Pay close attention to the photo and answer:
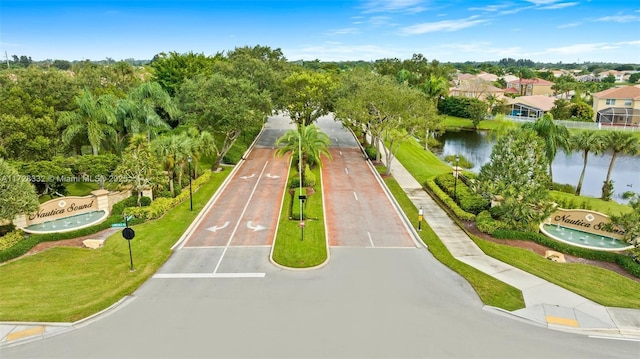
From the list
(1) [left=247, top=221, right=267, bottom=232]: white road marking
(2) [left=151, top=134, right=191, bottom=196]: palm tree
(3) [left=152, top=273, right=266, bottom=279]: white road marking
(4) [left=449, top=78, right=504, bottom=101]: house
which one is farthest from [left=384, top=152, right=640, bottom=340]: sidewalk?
(4) [left=449, top=78, right=504, bottom=101]: house

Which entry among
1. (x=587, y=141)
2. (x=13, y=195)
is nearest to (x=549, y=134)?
(x=587, y=141)

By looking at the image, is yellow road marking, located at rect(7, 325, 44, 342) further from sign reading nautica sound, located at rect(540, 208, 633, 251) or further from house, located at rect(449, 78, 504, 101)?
house, located at rect(449, 78, 504, 101)

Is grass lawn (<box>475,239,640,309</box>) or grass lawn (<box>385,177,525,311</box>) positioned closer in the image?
grass lawn (<box>385,177,525,311</box>)

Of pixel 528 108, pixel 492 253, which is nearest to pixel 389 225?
pixel 492 253

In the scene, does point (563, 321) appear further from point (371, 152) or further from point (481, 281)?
point (371, 152)

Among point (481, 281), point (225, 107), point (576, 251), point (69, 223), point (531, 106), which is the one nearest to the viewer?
point (481, 281)

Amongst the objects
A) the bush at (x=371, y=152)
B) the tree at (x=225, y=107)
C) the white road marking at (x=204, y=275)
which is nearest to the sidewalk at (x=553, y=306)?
the white road marking at (x=204, y=275)

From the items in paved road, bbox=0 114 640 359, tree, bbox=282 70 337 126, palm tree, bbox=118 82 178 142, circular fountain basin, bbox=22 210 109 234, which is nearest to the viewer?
paved road, bbox=0 114 640 359
